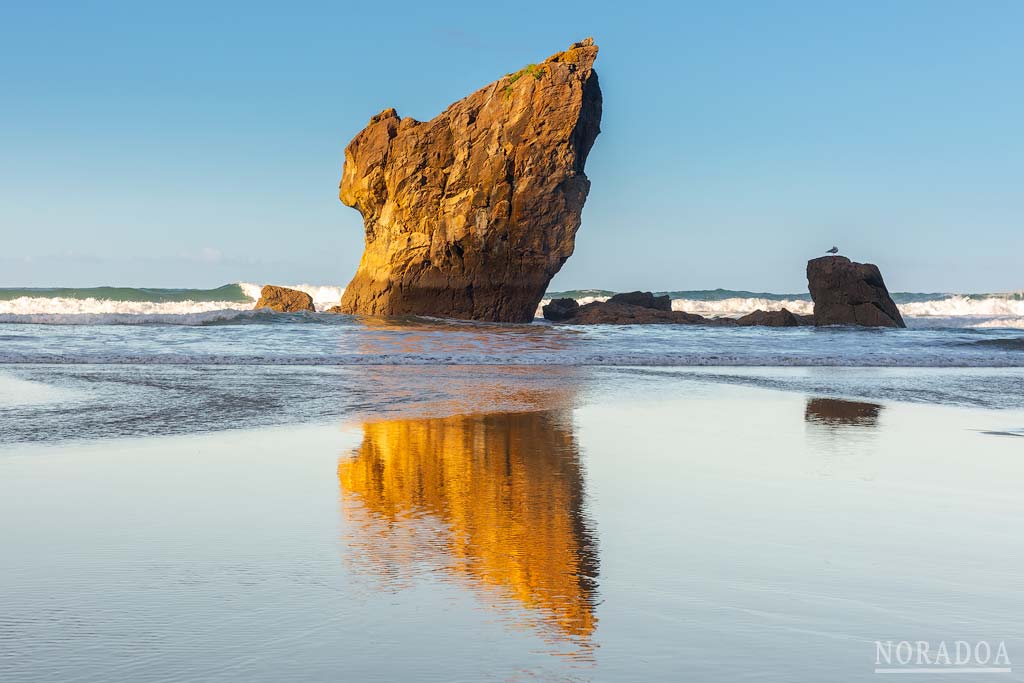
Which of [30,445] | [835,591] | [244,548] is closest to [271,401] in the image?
[30,445]

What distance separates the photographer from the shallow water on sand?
1870 millimetres

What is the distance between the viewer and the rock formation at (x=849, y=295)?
28.8m

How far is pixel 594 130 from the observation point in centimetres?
2977

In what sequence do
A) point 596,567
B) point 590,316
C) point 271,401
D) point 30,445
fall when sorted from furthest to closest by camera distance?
point 590,316
point 271,401
point 30,445
point 596,567

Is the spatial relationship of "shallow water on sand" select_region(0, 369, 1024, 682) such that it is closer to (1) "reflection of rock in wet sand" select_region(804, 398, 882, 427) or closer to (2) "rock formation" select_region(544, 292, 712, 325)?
(1) "reflection of rock in wet sand" select_region(804, 398, 882, 427)

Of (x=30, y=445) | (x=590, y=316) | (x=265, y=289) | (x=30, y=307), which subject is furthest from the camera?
(x=30, y=307)

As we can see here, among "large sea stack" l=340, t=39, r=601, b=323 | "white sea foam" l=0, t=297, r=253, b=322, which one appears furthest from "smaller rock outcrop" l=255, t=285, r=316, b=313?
"white sea foam" l=0, t=297, r=253, b=322

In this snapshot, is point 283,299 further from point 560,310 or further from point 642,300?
point 642,300

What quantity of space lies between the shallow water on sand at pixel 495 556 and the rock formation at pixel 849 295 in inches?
987

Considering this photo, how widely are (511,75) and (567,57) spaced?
7.32 feet

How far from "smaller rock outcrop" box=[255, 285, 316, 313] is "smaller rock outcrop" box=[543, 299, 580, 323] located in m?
9.96

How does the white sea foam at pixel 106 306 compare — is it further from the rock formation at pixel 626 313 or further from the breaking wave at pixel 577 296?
the rock formation at pixel 626 313

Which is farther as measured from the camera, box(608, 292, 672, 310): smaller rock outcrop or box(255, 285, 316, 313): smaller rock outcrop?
box(255, 285, 316, 313): smaller rock outcrop

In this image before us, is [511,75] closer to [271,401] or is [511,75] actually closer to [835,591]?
[271,401]
